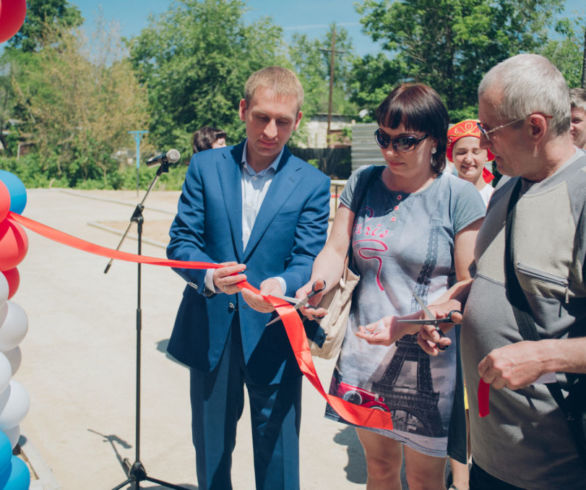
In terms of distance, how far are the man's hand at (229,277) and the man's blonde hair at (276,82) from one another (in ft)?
2.41

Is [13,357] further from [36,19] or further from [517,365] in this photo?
[36,19]

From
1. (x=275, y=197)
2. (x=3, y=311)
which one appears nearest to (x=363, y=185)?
(x=275, y=197)

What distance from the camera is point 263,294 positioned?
2.20 metres

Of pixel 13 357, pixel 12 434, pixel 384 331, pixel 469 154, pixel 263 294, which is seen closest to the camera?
pixel 384 331

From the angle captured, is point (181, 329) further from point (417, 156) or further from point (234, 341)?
point (417, 156)

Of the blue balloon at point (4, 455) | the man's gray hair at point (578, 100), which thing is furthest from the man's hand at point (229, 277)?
the man's gray hair at point (578, 100)

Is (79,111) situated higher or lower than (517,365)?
higher

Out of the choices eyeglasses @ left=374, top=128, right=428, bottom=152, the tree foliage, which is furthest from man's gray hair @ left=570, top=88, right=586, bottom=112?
Result: the tree foliage

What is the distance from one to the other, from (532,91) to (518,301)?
24.2 inches

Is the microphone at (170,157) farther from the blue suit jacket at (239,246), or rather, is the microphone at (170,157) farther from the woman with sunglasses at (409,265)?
the woman with sunglasses at (409,265)

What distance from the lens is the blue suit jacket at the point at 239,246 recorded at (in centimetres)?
242

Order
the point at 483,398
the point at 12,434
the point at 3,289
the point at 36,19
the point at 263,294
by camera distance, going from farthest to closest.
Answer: the point at 36,19 → the point at 12,434 → the point at 3,289 → the point at 263,294 → the point at 483,398

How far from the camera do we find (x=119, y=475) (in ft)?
11.4

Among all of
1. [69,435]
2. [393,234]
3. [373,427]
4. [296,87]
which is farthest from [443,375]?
[69,435]
